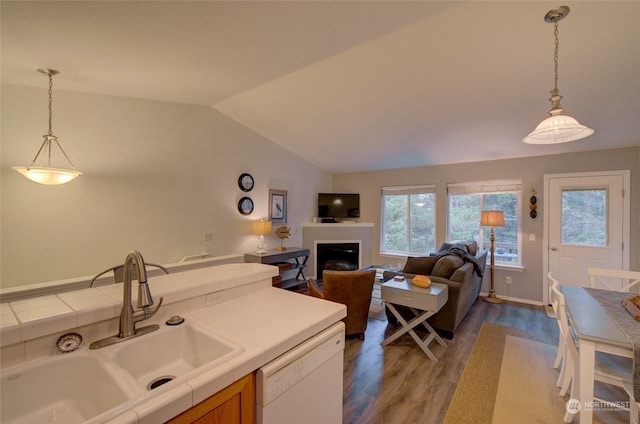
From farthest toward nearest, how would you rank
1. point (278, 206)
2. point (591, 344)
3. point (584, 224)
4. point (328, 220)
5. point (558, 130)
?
point (328, 220), point (278, 206), point (584, 224), point (558, 130), point (591, 344)

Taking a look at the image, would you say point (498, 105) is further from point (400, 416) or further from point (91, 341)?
point (91, 341)

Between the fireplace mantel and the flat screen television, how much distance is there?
27 cm

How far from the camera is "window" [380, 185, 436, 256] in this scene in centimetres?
527

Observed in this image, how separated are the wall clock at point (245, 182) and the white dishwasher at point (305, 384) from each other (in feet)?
11.7

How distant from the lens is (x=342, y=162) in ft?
18.5

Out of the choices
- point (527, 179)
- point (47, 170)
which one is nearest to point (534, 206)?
point (527, 179)

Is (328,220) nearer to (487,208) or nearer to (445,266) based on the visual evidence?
(487,208)

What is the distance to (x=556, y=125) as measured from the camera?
5.96 feet

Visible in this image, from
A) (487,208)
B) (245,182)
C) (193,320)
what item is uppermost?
(245,182)

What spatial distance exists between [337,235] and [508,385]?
3738mm

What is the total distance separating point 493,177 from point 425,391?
363cm

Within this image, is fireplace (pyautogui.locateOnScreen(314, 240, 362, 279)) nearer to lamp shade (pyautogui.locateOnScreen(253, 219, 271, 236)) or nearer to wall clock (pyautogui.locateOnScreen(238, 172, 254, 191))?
lamp shade (pyautogui.locateOnScreen(253, 219, 271, 236))

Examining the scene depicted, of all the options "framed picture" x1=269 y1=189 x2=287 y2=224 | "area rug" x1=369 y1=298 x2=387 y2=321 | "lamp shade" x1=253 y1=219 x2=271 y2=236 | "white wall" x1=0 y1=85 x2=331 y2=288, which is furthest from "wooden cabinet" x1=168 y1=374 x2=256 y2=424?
"framed picture" x1=269 y1=189 x2=287 y2=224

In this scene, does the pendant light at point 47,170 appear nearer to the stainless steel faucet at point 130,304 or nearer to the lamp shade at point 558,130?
the stainless steel faucet at point 130,304
